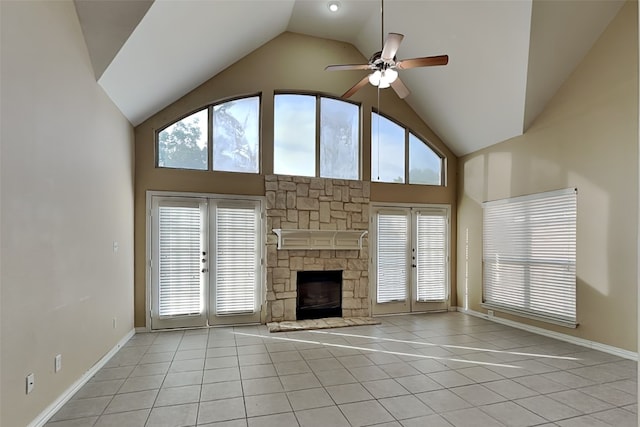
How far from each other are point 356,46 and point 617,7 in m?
3.78

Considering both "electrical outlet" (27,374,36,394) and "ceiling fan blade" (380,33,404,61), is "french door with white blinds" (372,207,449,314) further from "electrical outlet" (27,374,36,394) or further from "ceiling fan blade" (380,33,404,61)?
"electrical outlet" (27,374,36,394)

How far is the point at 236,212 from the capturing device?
558cm

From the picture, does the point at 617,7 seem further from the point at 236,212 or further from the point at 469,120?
the point at 236,212

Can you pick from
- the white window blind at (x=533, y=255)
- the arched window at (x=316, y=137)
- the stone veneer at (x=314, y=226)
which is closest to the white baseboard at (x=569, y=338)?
the white window blind at (x=533, y=255)

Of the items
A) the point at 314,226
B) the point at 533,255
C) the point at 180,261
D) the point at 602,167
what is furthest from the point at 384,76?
the point at 180,261

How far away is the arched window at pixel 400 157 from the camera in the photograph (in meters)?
6.49

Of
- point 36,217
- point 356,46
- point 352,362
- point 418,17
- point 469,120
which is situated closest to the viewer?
point 36,217

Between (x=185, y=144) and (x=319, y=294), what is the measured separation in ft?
11.1

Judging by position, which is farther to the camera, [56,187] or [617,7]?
[617,7]

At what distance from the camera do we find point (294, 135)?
Answer: 19.9 feet

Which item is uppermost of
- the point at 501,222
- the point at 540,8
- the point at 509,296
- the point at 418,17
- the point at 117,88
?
the point at 418,17

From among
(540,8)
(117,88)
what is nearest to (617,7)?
(540,8)

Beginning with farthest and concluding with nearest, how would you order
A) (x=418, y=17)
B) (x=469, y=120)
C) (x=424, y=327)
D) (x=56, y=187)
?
(x=469, y=120) < (x=424, y=327) < (x=418, y=17) < (x=56, y=187)

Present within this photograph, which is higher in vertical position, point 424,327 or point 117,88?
point 117,88
